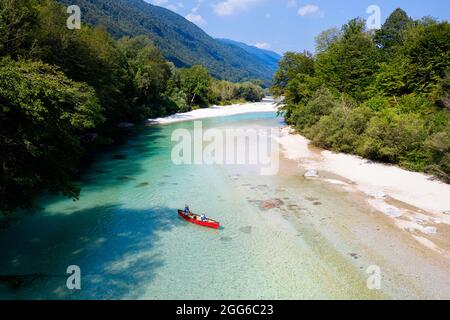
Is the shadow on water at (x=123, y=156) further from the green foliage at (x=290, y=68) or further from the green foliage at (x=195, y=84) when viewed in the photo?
the green foliage at (x=195, y=84)

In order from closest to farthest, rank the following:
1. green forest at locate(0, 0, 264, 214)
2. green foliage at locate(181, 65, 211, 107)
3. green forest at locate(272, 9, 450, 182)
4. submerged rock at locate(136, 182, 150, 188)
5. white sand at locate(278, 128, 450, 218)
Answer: green forest at locate(0, 0, 264, 214)
white sand at locate(278, 128, 450, 218)
submerged rock at locate(136, 182, 150, 188)
green forest at locate(272, 9, 450, 182)
green foliage at locate(181, 65, 211, 107)

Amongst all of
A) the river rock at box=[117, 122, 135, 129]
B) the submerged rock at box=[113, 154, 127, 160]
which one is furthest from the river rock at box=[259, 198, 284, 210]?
the river rock at box=[117, 122, 135, 129]

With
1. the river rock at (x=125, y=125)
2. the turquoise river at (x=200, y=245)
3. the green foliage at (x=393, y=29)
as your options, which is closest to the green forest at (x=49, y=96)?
the river rock at (x=125, y=125)

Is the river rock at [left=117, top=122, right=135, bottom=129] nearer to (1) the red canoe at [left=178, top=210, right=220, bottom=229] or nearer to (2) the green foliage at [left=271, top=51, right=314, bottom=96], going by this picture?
(2) the green foliage at [left=271, top=51, right=314, bottom=96]

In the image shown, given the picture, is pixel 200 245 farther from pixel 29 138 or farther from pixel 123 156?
pixel 123 156

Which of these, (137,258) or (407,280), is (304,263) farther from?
(137,258)

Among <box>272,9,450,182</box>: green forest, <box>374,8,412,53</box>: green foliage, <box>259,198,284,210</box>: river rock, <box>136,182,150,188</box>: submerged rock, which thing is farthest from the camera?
<box>374,8,412,53</box>: green foliage

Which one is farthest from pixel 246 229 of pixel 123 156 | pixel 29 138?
pixel 123 156
